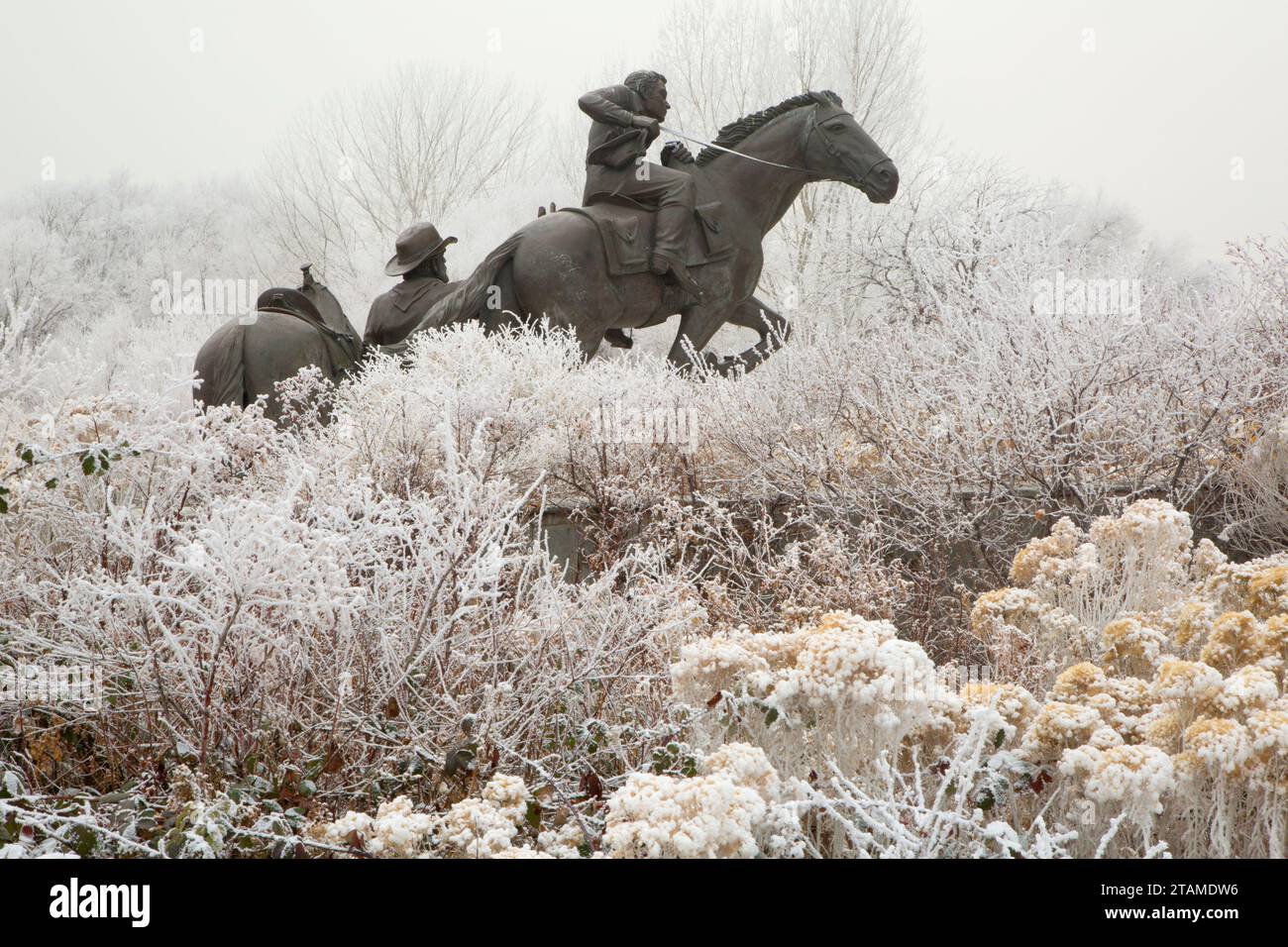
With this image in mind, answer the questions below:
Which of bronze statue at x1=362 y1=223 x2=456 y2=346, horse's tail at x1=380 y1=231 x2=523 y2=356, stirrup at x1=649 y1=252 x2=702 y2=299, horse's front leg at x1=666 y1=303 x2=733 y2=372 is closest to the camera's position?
horse's tail at x1=380 y1=231 x2=523 y2=356

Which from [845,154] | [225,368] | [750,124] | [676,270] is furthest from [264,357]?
[845,154]

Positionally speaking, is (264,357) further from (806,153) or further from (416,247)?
(806,153)

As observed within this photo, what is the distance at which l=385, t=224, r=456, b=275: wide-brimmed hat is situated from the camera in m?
7.89

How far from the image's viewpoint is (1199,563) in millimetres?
A: 3791

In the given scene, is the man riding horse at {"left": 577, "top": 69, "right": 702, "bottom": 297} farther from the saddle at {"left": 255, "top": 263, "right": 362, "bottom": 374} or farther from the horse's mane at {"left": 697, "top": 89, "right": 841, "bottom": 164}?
the saddle at {"left": 255, "top": 263, "right": 362, "bottom": 374}

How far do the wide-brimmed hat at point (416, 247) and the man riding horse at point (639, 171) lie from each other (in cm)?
122

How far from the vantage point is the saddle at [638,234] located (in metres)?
7.17

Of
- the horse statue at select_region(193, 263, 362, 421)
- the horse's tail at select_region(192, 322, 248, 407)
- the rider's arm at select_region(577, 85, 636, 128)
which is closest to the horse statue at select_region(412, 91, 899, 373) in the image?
the rider's arm at select_region(577, 85, 636, 128)

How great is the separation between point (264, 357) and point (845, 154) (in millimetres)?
4012

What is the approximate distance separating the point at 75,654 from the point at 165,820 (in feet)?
1.93

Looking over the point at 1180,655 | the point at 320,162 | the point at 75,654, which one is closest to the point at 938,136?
the point at 320,162

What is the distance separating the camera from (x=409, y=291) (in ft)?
26.0

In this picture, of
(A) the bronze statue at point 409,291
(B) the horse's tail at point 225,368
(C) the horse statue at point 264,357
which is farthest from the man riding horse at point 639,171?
(B) the horse's tail at point 225,368
